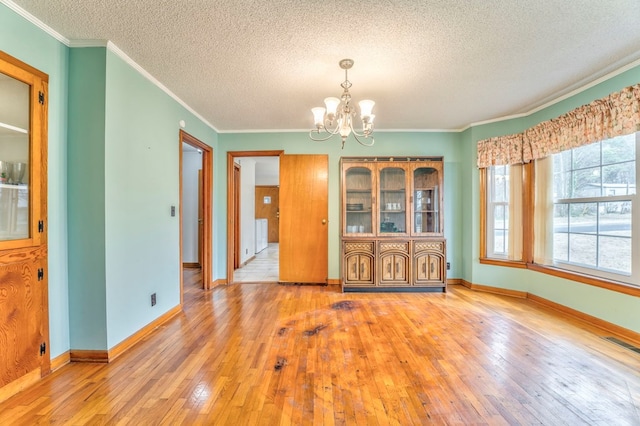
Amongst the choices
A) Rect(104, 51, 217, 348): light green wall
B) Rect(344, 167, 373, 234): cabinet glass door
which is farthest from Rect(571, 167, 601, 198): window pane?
Rect(104, 51, 217, 348): light green wall

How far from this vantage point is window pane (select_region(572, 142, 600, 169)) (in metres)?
2.78

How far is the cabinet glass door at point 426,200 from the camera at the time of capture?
3.99 m

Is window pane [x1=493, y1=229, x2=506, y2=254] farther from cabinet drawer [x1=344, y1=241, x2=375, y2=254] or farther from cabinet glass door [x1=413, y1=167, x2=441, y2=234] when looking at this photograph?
cabinet drawer [x1=344, y1=241, x2=375, y2=254]

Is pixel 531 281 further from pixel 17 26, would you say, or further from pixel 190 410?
pixel 17 26

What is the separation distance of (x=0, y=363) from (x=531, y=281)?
493 centimetres

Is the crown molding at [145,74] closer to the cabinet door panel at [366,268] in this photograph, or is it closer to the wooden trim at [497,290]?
the cabinet door panel at [366,268]

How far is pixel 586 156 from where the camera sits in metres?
2.89

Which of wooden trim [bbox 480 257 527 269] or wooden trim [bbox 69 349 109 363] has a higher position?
wooden trim [bbox 480 257 527 269]

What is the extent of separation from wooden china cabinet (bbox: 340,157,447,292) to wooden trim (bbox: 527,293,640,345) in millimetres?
1148

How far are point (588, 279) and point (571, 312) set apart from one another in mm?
422

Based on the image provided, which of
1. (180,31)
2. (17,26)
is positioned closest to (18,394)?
(17,26)

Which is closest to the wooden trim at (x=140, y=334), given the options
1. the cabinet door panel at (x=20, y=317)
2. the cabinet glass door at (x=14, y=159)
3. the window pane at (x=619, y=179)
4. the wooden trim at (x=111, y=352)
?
the wooden trim at (x=111, y=352)

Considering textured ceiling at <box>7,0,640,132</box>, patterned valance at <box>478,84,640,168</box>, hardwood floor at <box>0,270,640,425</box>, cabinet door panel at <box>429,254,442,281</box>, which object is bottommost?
hardwood floor at <box>0,270,640,425</box>

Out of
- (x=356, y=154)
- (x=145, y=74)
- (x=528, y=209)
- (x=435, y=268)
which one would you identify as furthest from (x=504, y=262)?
(x=145, y=74)
